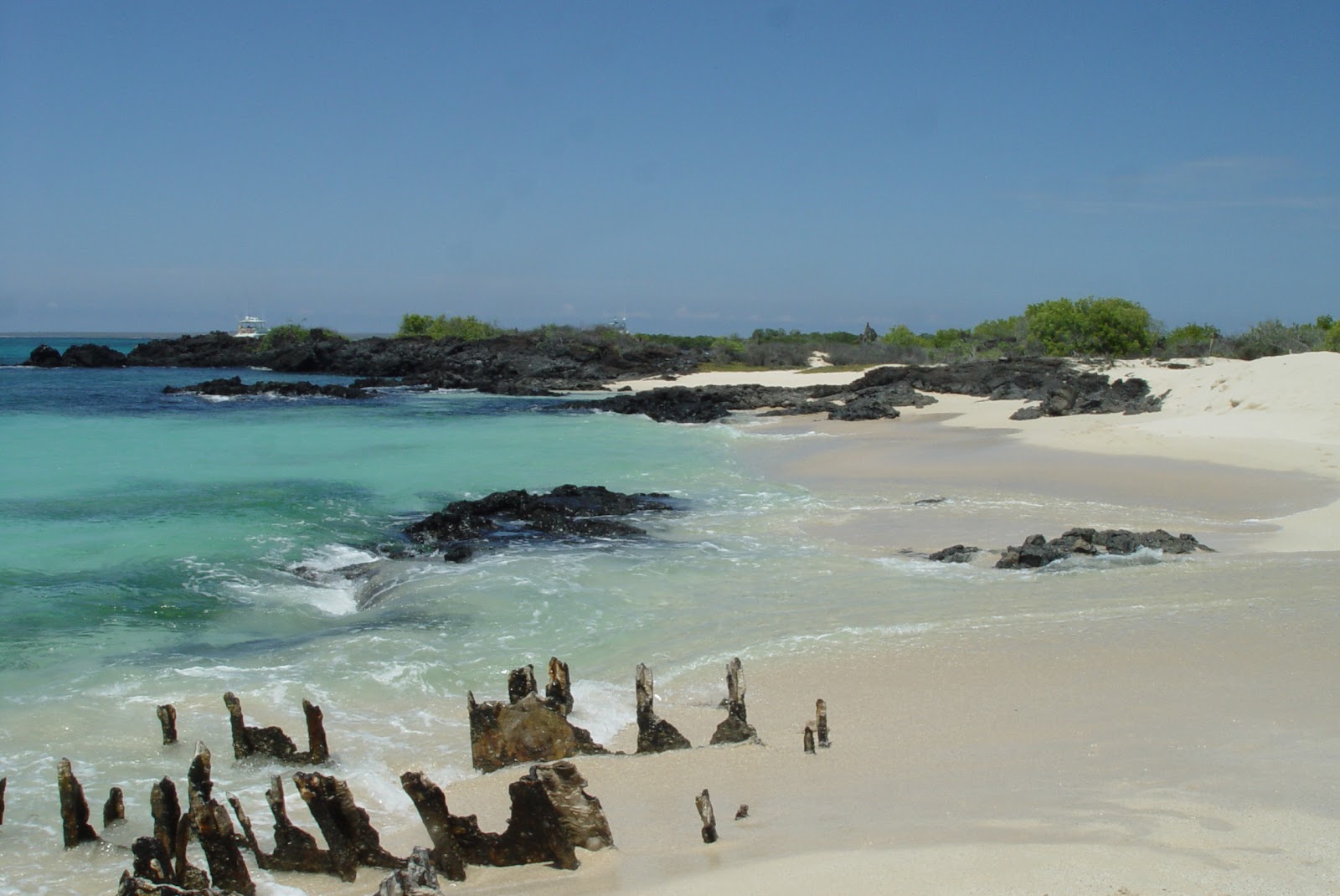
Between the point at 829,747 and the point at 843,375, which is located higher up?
the point at 843,375

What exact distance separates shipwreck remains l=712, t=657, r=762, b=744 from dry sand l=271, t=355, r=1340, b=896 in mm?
106

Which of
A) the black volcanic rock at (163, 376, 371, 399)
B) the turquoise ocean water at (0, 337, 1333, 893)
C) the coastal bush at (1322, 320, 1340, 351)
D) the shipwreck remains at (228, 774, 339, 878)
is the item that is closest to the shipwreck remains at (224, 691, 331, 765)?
the turquoise ocean water at (0, 337, 1333, 893)

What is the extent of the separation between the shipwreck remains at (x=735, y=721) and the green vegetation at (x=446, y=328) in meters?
54.6

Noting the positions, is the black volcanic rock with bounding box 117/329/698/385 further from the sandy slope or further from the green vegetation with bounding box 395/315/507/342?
the sandy slope

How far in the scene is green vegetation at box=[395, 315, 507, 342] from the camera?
61.8m

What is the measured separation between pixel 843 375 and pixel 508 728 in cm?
3866

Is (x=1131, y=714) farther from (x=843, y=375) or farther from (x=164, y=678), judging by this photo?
(x=843, y=375)

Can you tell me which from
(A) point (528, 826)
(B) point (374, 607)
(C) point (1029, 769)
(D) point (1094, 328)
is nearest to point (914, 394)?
(D) point (1094, 328)

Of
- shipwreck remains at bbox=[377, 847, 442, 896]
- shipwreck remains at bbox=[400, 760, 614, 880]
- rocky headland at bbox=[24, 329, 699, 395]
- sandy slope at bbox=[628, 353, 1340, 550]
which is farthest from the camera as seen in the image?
rocky headland at bbox=[24, 329, 699, 395]

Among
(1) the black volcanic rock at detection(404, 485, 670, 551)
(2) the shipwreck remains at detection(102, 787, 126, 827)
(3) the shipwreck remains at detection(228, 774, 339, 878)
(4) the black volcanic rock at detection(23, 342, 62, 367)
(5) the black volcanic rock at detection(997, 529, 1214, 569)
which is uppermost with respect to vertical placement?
(4) the black volcanic rock at detection(23, 342, 62, 367)

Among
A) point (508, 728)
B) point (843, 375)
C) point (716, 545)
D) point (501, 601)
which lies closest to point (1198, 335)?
point (843, 375)

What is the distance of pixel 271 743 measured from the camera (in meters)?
5.95

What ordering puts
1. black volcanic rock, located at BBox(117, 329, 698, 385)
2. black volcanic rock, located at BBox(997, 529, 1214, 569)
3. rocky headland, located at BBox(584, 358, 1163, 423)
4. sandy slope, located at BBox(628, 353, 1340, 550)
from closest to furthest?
black volcanic rock, located at BBox(997, 529, 1214, 569), sandy slope, located at BBox(628, 353, 1340, 550), rocky headland, located at BBox(584, 358, 1163, 423), black volcanic rock, located at BBox(117, 329, 698, 385)

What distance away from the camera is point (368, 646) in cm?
848
